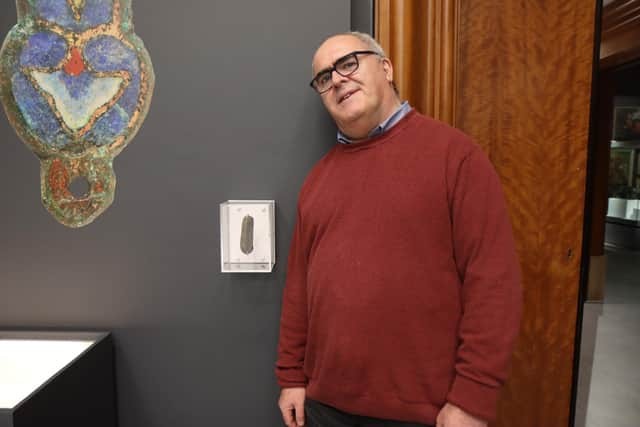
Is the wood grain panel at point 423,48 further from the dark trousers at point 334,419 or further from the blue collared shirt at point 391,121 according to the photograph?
the dark trousers at point 334,419

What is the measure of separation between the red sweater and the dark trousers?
29 mm

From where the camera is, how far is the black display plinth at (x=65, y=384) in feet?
3.42

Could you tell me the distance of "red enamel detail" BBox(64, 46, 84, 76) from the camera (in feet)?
4.44

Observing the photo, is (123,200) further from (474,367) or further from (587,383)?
(587,383)

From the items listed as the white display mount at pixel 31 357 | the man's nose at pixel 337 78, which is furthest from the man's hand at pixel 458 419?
the white display mount at pixel 31 357

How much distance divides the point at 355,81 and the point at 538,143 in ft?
2.24

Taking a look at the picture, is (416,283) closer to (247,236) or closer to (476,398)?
(476,398)

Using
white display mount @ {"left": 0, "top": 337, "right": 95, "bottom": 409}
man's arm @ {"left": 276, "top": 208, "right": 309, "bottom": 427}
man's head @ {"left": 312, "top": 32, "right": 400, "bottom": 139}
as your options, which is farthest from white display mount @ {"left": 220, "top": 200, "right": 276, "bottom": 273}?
white display mount @ {"left": 0, "top": 337, "right": 95, "bottom": 409}

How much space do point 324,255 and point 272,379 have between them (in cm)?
56

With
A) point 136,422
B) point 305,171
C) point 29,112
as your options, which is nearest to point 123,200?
point 29,112

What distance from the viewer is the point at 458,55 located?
4.37ft

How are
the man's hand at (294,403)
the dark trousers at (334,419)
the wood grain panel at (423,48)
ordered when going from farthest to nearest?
the wood grain panel at (423,48) < the man's hand at (294,403) < the dark trousers at (334,419)

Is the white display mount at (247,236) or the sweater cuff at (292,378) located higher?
the white display mount at (247,236)

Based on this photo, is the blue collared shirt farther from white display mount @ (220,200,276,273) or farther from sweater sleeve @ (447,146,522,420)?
white display mount @ (220,200,276,273)
